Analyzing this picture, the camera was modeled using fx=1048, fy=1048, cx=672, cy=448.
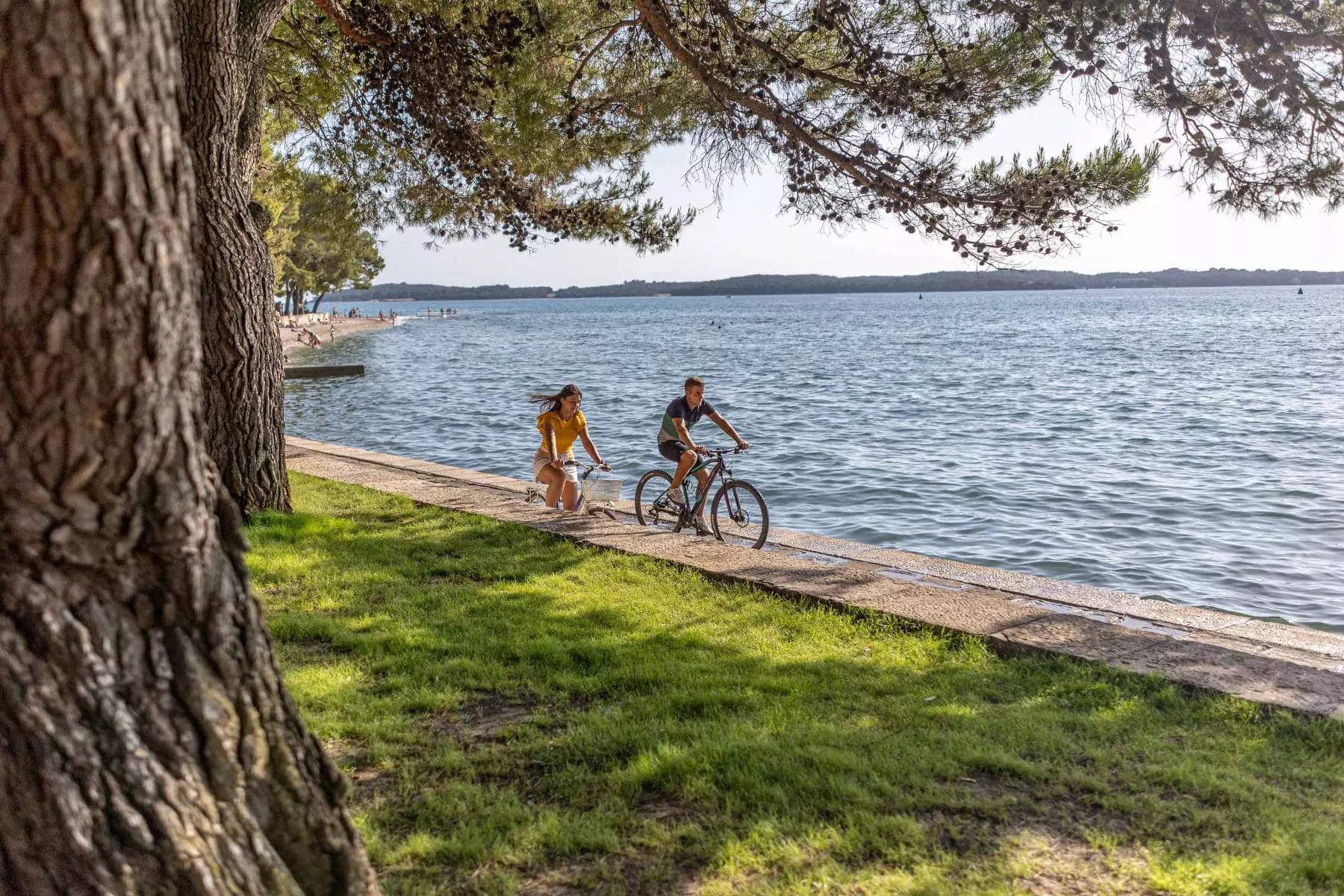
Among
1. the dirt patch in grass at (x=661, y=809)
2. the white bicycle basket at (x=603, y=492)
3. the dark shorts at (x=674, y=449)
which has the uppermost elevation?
the dark shorts at (x=674, y=449)

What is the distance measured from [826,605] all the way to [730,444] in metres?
14.9

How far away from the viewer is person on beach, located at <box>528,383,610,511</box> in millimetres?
10070

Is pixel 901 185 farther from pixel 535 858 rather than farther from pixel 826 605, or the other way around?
pixel 535 858

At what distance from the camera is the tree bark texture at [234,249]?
7.14 metres

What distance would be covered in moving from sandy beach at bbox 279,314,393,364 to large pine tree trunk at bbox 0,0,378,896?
111 feet

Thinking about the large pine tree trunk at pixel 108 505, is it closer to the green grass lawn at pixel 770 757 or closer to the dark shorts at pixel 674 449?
the green grass lawn at pixel 770 757

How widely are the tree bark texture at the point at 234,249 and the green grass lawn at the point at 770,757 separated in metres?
1.91

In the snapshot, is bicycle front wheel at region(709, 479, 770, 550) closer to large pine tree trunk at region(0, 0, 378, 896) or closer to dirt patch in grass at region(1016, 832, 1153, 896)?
dirt patch in grass at region(1016, 832, 1153, 896)

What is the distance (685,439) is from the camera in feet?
33.1

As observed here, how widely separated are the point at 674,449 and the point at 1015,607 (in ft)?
13.9

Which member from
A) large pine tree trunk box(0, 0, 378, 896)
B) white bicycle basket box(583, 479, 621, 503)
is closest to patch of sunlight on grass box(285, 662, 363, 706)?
large pine tree trunk box(0, 0, 378, 896)

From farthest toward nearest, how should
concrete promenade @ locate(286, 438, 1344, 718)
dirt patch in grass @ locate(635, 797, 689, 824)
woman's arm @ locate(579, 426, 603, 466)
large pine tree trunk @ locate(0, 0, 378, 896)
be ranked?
woman's arm @ locate(579, 426, 603, 466), concrete promenade @ locate(286, 438, 1344, 718), dirt patch in grass @ locate(635, 797, 689, 824), large pine tree trunk @ locate(0, 0, 378, 896)

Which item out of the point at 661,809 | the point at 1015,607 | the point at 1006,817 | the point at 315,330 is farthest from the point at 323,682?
the point at 315,330

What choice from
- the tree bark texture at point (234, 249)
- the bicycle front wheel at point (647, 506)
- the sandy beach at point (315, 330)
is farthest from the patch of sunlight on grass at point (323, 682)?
the sandy beach at point (315, 330)
